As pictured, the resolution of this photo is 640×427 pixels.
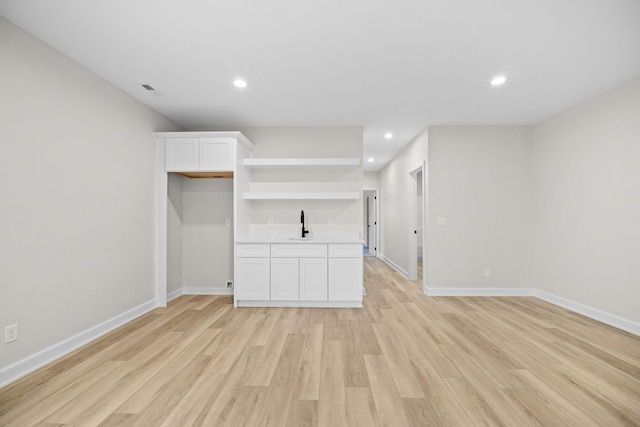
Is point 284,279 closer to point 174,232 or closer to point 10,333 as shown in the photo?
point 174,232

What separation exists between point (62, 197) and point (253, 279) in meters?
2.17

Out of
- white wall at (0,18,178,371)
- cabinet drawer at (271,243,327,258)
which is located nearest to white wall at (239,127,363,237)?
cabinet drawer at (271,243,327,258)

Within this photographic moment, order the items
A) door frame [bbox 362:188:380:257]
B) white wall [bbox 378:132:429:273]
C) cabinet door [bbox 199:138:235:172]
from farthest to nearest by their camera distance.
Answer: door frame [bbox 362:188:380:257] → white wall [bbox 378:132:429:273] → cabinet door [bbox 199:138:235:172]

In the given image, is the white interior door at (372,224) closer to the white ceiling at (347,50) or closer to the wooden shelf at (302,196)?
the wooden shelf at (302,196)

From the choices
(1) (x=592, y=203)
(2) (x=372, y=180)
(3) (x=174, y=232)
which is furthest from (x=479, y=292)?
(2) (x=372, y=180)

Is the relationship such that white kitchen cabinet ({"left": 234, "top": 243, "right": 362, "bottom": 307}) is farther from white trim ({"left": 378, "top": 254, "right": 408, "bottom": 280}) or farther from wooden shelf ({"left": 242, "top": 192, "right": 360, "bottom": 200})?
white trim ({"left": 378, "top": 254, "right": 408, "bottom": 280})

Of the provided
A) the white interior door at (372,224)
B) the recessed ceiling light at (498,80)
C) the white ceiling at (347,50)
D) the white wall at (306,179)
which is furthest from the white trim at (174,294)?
the white interior door at (372,224)

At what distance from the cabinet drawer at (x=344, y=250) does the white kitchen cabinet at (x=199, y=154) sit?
5.73ft

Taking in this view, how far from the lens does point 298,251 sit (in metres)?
3.81

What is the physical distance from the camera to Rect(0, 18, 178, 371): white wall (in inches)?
82.9

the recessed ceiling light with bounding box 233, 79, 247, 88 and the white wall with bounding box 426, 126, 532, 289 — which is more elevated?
the recessed ceiling light with bounding box 233, 79, 247, 88

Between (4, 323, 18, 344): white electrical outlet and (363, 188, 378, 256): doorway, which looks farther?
(363, 188, 378, 256): doorway

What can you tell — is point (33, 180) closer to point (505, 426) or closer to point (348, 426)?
point (348, 426)

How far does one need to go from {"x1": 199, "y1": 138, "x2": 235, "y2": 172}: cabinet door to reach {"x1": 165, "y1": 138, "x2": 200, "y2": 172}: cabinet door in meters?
0.08
